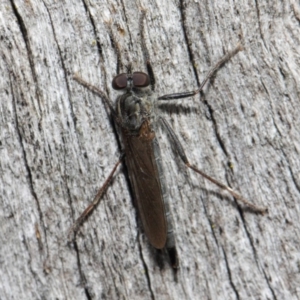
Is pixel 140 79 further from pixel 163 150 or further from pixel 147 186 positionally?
pixel 147 186

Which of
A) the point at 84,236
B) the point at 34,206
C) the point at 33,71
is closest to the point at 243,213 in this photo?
the point at 84,236

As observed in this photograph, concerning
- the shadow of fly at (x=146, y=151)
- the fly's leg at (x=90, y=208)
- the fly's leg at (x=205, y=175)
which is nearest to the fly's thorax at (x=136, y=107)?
the shadow of fly at (x=146, y=151)

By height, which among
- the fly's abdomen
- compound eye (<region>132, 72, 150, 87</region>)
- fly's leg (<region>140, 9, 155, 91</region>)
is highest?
fly's leg (<region>140, 9, 155, 91</region>)

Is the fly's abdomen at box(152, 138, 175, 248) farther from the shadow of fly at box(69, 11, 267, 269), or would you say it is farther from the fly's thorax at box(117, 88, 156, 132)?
the fly's thorax at box(117, 88, 156, 132)

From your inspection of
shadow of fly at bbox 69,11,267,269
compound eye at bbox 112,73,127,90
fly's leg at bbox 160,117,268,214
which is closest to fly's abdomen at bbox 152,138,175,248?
shadow of fly at bbox 69,11,267,269

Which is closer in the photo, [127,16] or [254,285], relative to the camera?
[254,285]

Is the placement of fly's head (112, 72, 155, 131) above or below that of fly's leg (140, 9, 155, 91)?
below

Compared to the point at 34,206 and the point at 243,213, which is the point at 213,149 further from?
the point at 34,206
